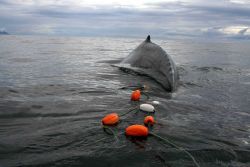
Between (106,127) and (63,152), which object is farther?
(106,127)

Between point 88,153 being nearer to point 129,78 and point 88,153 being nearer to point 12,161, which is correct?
point 12,161

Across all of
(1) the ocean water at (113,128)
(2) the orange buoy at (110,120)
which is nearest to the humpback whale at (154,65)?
(1) the ocean water at (113,128)

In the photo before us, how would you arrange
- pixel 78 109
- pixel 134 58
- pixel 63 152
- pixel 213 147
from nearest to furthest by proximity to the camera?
pixel 63 152 < pixel 213 147 < pixel 78 109 < pixel 134 58

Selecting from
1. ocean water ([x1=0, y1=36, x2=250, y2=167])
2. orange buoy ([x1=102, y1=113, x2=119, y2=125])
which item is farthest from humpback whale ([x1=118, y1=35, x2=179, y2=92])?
orange buoy ([x1=102, y1=113, x2=119, y2=125])

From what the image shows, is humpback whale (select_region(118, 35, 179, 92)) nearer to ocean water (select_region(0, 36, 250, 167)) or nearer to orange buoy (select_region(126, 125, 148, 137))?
ocean water (select_region(0, 36, 250, 167))

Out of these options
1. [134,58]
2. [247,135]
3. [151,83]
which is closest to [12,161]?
[247,135]

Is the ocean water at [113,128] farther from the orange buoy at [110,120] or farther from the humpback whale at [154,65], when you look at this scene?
the humpback whale at [154,65]

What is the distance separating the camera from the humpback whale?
1225cm

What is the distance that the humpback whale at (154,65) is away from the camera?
1225 centimetres

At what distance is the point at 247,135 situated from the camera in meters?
7.07

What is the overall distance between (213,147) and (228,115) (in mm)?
2858

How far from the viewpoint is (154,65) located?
14.3 metres

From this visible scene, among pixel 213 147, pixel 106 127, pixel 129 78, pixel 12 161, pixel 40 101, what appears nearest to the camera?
pixel 12 161

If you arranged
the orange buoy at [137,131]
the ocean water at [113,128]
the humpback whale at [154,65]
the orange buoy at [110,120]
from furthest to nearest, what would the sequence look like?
the humpback whale at [154,65], the orange buoy at [110,120], the orange buoy at [137,131], the ocean water at [113,128]
